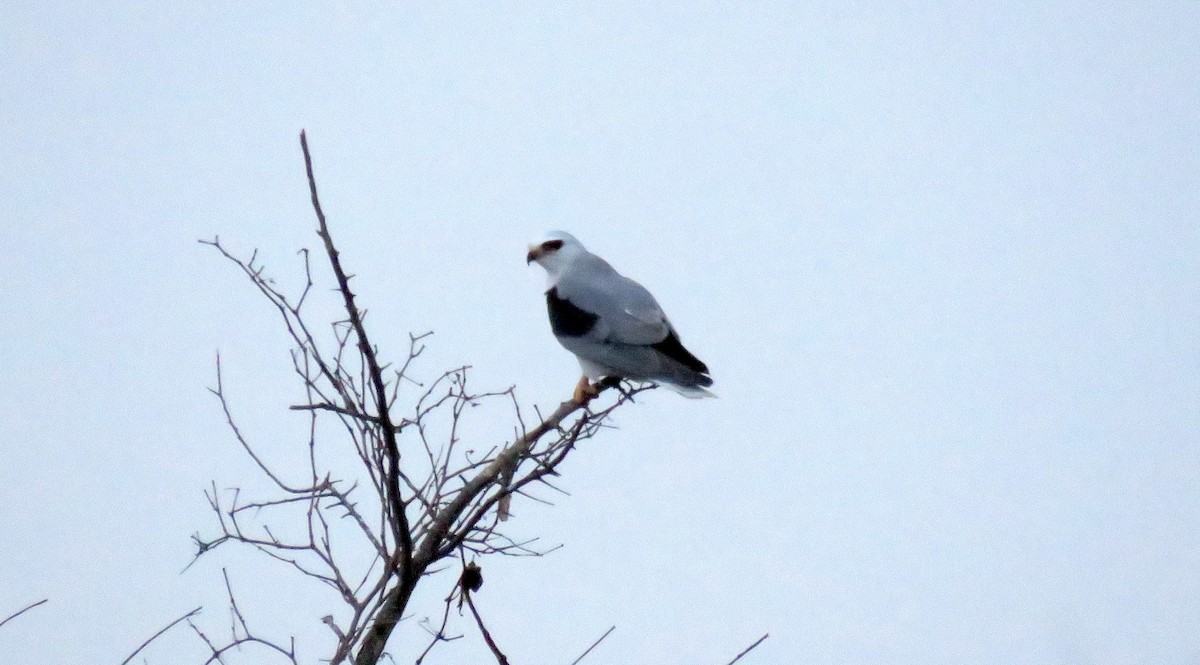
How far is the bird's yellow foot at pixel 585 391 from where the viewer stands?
5668 mm

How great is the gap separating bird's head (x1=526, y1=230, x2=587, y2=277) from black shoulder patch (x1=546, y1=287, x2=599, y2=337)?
1.47ft

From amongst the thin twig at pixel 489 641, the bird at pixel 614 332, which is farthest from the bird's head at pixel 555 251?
the thin twig at pixel 489 641

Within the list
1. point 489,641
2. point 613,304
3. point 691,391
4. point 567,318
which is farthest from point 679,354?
point 489,641

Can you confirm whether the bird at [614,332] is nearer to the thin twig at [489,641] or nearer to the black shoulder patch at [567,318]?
the black shoulder patch at [567,318]

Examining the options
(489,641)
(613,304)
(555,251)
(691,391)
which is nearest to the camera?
(489,641)

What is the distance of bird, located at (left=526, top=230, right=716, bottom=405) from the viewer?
17.7 ft

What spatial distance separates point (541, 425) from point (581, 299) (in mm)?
2130

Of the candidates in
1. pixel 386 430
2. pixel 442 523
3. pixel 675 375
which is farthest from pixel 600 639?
pixel 675 375

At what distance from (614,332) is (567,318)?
321 mm

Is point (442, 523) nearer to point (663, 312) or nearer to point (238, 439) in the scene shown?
point (238, 439)

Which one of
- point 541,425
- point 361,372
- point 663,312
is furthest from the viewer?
point 663,312

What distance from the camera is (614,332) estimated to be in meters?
5.54

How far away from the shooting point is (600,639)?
6.37 feet

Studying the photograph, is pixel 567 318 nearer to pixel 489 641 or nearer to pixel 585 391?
pixel 585 391
